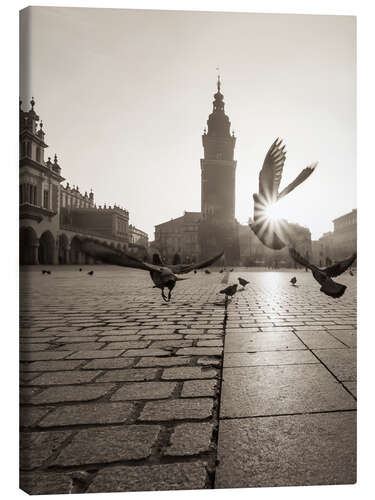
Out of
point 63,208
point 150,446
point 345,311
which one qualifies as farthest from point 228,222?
point 345,311

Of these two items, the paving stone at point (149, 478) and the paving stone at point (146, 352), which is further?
the paving stone at point (146, 352)

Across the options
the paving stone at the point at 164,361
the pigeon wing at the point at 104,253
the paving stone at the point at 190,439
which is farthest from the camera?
the paving stone at the point at 164,361

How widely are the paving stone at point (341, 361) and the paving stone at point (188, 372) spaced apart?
80 centimetres

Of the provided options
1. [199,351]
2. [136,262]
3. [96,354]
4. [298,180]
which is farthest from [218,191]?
[96,354]

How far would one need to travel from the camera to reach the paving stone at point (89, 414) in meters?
1.64

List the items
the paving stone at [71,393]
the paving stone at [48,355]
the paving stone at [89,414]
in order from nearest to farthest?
the paving stone at [89,414]
the paving stone at [71,393]
the paving stone at [48,355]

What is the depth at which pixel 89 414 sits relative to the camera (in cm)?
170

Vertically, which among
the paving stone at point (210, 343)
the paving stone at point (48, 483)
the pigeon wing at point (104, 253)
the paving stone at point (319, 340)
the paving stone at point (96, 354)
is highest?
the pigeon wing at point (104, 253)

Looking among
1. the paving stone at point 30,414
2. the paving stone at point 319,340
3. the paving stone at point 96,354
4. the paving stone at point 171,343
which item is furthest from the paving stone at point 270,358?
the paving stone at point 30,414

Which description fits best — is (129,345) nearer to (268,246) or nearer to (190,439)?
(190,439)

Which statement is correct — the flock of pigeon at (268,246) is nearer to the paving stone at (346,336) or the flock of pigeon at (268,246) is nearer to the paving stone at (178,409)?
the paving stone at (178,409)

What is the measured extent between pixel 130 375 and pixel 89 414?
53 cm

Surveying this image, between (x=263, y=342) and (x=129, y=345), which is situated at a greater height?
(x=263, y=342)

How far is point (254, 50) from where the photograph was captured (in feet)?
6.75
